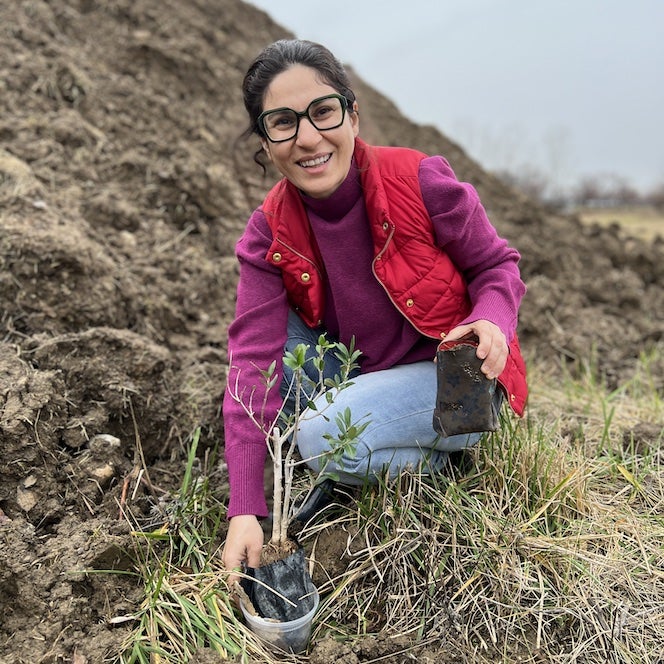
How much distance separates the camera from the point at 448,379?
1842 millimetres

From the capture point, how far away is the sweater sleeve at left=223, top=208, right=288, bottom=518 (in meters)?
2.00

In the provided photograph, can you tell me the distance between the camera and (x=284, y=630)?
1707mm

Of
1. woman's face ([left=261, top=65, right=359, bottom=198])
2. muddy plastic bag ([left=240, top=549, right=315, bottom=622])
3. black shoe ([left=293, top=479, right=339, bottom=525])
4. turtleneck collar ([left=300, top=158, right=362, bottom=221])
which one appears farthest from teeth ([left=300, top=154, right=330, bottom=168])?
muddy plastic bag ([left=240, top=549, right=315, bottom=622])

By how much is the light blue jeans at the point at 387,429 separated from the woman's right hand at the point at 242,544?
0.78 ft

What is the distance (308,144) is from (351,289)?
0.46 m

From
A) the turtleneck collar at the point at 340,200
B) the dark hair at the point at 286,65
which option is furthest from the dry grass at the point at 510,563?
the dark hair at the point at 286,65

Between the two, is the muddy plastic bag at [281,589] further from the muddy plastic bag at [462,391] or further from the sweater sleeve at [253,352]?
the muddy plastic bag at [462,391]

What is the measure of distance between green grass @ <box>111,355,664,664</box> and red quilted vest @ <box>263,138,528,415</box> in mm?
324

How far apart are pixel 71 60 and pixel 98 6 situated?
3.86 feet

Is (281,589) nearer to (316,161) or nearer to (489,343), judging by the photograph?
(489,343)

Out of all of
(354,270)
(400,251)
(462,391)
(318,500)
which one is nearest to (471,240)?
(400,251)

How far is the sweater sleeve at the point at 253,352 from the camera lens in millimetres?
1996

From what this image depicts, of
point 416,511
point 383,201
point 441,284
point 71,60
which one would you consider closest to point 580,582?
point 416,511

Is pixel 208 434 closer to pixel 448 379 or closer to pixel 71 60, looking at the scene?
pixel 448 379
